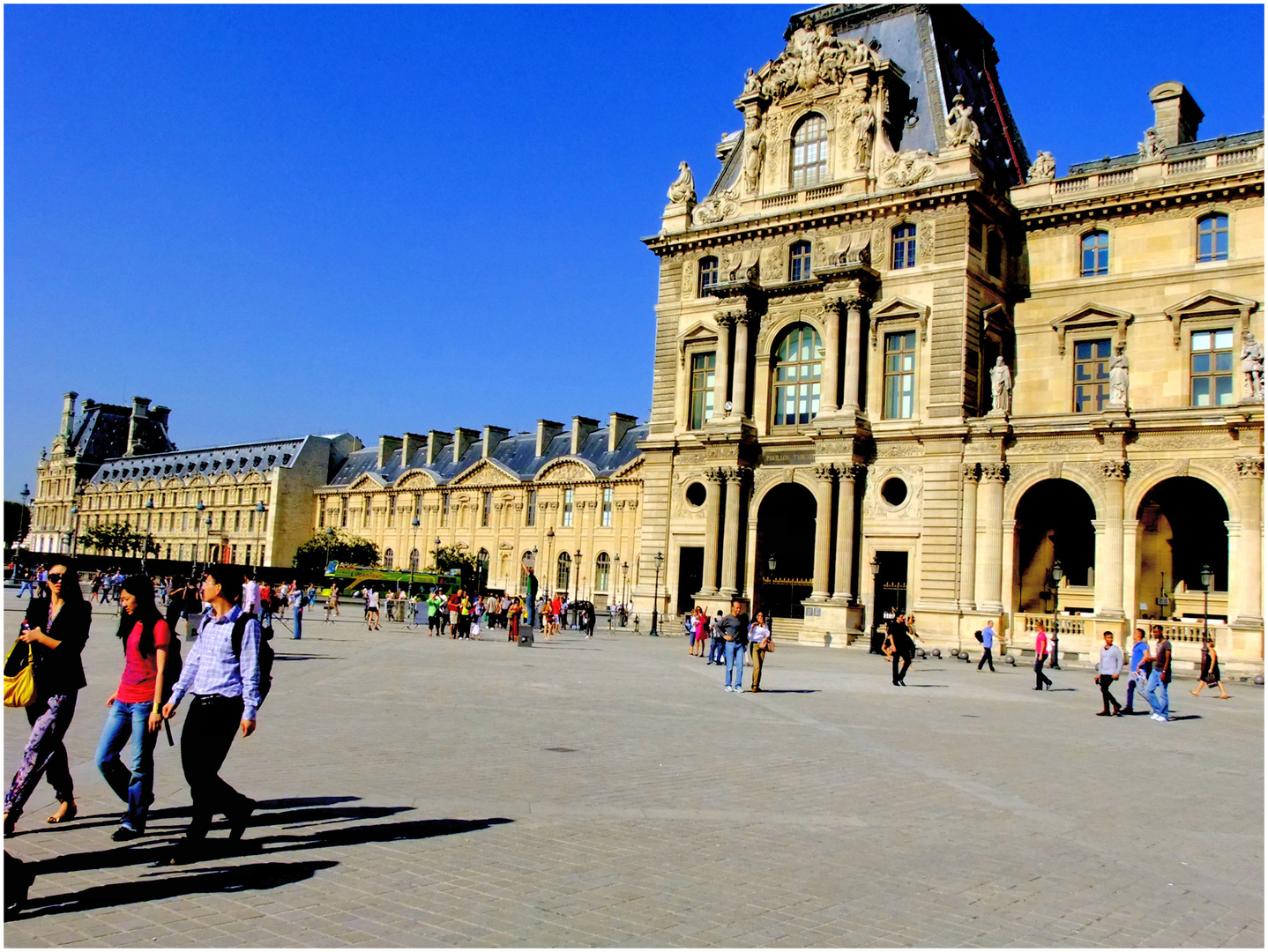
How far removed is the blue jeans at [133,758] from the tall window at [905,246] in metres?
42.3

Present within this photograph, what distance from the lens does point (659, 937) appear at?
6973 mm

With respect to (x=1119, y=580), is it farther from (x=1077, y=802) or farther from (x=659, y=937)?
(x=659, y=937)

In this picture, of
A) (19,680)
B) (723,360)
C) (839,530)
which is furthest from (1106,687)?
(723,360)

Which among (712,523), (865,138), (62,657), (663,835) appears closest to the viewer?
(62,657)

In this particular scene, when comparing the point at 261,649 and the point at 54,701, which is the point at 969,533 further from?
the point at 54,701

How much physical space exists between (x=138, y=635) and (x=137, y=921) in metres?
2.92

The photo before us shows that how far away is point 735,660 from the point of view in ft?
79.3

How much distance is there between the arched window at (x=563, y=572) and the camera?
8912cm

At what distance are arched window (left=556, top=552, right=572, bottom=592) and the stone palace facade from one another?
3585cm

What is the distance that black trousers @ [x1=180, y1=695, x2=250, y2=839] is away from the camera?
8.39 metres

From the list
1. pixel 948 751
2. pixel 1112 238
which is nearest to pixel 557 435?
pixel 1112 238

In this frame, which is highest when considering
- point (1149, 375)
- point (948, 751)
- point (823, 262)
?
point (823, 262)

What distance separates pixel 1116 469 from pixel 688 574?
764 inches

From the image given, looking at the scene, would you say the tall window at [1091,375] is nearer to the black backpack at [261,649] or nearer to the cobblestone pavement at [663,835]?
the cobblestone pavement at [663,835]
